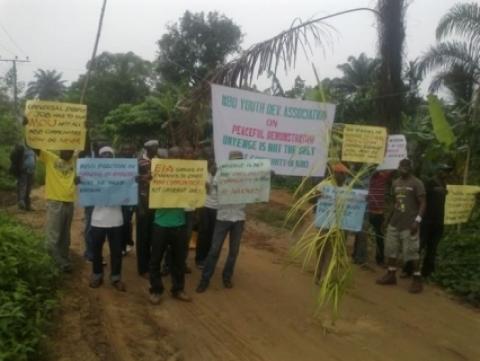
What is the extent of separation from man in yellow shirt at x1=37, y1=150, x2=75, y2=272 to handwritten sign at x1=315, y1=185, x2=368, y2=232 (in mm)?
2911

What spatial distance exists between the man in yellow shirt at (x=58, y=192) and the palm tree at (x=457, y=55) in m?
9.27

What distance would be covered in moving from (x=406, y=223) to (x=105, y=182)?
3.78 metres

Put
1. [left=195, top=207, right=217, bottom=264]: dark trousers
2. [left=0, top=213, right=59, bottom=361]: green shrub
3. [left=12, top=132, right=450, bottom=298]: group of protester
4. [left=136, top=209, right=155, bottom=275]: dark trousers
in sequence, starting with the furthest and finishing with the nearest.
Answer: [left=195, top=207, right=217, bottom=264]: dark trousers
[left=136, top=209, right=155, bottom=275]: dark trousers
[left=12, top=132, right=450, bottom=298]: group of protester
[left=0, top=213, right=59, bottom=361]: green shrub

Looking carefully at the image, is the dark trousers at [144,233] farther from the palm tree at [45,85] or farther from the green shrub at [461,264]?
the palm tree at [45,85]

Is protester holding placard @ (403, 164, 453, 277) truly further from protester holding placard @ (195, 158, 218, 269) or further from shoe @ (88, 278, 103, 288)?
shoe @ (88, 278, 103, 288)

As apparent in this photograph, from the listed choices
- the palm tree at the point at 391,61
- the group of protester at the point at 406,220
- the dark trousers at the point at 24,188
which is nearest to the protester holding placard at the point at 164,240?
the group of protester at the point at 406,220

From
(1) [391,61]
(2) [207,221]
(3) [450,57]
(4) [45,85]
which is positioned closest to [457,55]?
(3) [450,57]

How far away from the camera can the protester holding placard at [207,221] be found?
7.31 metres

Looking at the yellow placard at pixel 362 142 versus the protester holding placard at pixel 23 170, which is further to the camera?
the protester holding placard at pixel 23 170

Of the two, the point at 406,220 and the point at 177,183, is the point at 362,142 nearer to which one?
the point at 406,220

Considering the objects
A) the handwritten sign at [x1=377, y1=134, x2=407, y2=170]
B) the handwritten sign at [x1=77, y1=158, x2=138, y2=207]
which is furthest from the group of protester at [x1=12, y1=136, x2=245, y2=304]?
the handwritten sign at [x1=377, y1=134, x2=407, y2=170]

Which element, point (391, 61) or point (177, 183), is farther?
point (391, 61)

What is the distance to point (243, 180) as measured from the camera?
6559mm

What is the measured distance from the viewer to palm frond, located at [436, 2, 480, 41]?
12891 mm
